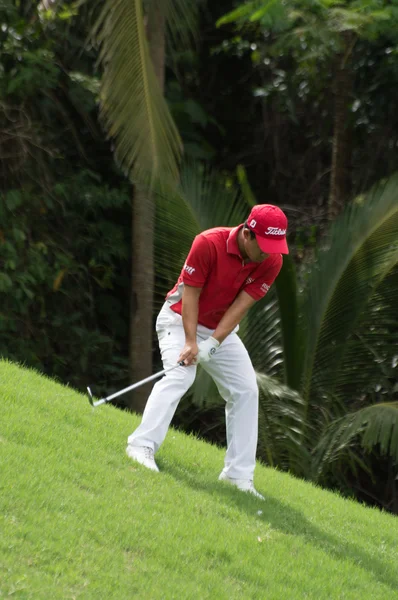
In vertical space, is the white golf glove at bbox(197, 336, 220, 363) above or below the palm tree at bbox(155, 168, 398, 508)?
above

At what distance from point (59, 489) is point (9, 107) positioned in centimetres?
822

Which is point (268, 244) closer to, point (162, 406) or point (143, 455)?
point (162, 406)

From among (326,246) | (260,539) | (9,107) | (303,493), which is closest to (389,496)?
(326,246)

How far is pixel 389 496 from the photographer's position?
13164 millimetres

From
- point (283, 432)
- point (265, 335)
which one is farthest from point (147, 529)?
point (265, 335)

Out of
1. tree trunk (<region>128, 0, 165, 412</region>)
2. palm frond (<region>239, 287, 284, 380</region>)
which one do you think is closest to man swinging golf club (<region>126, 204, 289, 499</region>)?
palm frond (<region>239, 287, 284, 380</region>)

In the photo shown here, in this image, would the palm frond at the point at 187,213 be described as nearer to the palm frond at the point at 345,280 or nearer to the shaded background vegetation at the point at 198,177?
the shaded background vegetation at the point at 198,177

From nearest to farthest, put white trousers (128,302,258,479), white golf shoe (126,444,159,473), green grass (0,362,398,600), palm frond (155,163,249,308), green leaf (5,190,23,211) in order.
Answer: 1. green grass (0,362,398,600)
2. white golf shoe (126,444,159,473)
3. white trousers (128,302,258,479)
4. palm frond (155,163,249,308)
5. green leaf (5,190,23,211)

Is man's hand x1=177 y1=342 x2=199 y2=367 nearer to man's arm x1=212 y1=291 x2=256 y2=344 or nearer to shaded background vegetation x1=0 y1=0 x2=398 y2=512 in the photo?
man's arm x1=212 y1=291 x2=256 y2=344

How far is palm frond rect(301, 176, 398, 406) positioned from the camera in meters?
10.8

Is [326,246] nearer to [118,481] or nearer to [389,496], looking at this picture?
[389,496]

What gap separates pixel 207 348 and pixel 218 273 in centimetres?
49

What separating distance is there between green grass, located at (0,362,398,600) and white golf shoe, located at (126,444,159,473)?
67 mm

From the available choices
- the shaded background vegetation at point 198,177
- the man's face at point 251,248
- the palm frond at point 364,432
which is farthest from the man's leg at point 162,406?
the shaded background vegetation at point 198,177
